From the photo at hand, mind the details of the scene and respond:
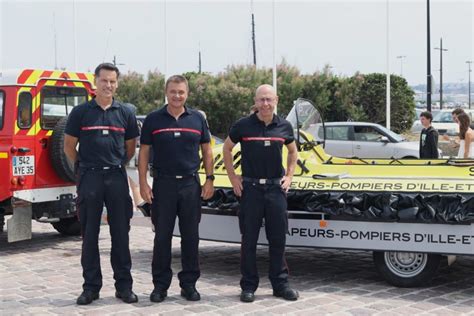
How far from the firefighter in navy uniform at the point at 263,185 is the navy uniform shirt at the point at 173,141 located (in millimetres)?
404

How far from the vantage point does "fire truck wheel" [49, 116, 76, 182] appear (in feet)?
29.0

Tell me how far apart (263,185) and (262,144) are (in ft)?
1.23

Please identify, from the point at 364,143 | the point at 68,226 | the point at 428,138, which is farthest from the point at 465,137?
the point at 364,143

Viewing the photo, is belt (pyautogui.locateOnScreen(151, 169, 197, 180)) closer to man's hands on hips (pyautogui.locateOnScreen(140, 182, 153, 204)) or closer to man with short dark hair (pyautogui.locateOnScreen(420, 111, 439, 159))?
man's hands on hips (pyautogui.locateOnScreen(140, 182, 153, 204))

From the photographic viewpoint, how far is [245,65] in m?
30.3

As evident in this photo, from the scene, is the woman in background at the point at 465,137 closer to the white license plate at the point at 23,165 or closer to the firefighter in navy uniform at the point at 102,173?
the firefighter in navy uniform at the point at 102,173

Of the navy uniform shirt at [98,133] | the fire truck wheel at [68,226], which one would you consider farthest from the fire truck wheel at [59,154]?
the navy uniform shirt at [98,133]

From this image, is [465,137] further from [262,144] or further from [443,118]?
[443,118]

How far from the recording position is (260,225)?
250 inches

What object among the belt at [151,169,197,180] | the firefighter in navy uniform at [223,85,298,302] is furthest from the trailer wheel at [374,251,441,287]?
the belt at [151,169,197,180]

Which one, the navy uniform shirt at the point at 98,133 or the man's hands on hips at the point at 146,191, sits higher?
the navy uniform shirt at the point at 98,133

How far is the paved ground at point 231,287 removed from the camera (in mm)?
6039

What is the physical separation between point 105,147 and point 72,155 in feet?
1.32

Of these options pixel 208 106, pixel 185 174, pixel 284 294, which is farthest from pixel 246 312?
pixel 208 106
